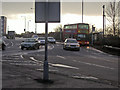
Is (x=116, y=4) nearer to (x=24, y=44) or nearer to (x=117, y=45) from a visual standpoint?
(x=117, y=45)

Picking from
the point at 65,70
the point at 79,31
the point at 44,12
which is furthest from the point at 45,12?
the point at 79,31

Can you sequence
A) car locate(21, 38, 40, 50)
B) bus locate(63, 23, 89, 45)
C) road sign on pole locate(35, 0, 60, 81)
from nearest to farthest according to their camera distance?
road sign on pole locate(35, 0, 60, 81) < car locate(21, 38, 40, 50) < bus locate(63, 23, 89, 45)

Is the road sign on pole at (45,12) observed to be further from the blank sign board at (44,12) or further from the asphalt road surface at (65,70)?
the asphalt road surface at (65,70)

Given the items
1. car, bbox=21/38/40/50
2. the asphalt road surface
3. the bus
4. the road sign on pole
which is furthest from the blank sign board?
the bus

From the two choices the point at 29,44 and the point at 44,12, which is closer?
the point at 44,12

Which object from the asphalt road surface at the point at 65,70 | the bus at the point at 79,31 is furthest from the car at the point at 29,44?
the asphalt road surface at the point at 65,70

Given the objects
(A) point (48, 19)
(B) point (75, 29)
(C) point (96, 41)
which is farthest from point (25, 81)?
(C) point (96, 41)

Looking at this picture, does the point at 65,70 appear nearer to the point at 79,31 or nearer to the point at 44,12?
the point at 44,12

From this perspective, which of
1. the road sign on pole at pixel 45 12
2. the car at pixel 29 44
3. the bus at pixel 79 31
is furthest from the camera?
the bus at pixel 79 31

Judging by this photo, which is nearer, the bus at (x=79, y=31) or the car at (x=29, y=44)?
the car at (x=29, y=44)

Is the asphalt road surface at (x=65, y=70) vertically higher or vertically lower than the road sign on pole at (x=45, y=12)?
lower

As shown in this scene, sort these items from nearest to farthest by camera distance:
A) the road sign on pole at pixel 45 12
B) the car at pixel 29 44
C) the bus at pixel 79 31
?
the road sign on pole at pixel 45 12, the car at pixel 29 44, the bus at pixel 79 31

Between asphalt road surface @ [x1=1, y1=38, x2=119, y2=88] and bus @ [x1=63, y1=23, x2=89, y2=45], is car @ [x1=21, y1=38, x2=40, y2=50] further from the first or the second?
asphalt road surface @ [x1=1, y1=38, x2=119, y2=88]

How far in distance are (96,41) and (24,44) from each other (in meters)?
23.5
